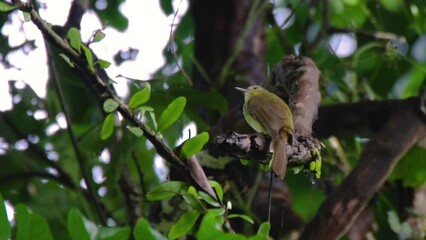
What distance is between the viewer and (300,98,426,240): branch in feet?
6.83

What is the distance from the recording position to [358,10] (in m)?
3.43

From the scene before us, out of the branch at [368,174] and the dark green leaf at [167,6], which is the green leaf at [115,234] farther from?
the dark green leaf at [167,6]

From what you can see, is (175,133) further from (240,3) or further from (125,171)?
(240,3)

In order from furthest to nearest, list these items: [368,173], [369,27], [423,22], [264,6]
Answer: [369,27] < [423,22] < [264,6] < [368,173]

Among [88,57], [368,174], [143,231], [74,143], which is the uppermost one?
[88,57]

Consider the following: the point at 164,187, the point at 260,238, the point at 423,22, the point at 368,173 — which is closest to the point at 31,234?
the point at 164,187

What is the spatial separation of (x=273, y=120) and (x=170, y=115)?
0.20m

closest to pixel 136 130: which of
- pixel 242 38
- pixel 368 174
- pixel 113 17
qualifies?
pixel 368 174

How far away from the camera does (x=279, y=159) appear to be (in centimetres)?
138

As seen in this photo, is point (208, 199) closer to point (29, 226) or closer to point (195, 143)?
point (195, 143)

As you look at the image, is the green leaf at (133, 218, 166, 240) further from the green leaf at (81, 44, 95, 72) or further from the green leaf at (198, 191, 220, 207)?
the green leaf at (81, 44, 95, 72)

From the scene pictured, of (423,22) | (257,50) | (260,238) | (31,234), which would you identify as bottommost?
(423,22)

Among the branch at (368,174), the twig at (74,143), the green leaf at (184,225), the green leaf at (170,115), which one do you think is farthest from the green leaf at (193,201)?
the twig at (74,143)

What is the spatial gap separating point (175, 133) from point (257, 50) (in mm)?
453
